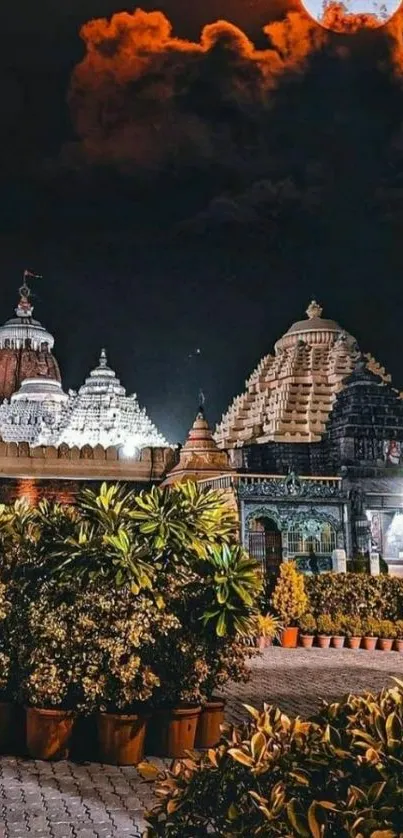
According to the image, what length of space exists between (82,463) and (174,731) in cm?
1750

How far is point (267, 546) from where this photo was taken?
62.9 feet

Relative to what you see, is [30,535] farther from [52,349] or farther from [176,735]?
→ [52,349]

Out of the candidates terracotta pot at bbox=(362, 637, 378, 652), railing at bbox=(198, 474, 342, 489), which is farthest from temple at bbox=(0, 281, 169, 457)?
terracotta pot at bbox=(362, 637, 378, 652)

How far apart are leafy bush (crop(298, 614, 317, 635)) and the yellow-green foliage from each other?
79 mm

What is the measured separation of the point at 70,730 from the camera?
6859 mm

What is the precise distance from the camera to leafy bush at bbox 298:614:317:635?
13.5m

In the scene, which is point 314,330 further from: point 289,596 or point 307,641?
point 307,641

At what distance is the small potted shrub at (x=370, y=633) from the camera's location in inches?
520

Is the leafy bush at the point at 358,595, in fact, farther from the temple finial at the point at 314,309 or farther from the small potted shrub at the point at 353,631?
the temple finial at the point at 314,309

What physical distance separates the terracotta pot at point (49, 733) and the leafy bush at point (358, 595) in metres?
7.26

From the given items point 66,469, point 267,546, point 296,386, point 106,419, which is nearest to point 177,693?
point 267,546

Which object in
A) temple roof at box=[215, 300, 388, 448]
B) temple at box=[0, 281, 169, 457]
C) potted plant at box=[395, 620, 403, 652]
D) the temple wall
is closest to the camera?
potted plant at box=[395, 620, 403, 652]

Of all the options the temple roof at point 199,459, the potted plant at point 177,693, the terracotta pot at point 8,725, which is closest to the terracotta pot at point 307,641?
the potted plant at point 177,693

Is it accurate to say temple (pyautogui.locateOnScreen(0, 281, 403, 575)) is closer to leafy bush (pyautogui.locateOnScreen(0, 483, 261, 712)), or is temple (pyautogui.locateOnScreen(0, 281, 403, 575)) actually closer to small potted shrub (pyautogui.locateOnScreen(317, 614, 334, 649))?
small potted shrub (pyautogui.locateOnScreen(317, 614, 334, 649))
